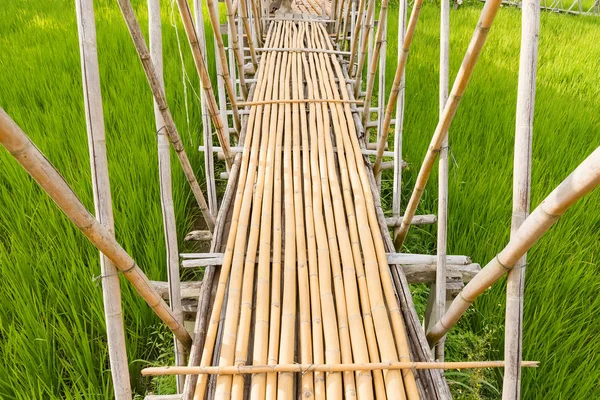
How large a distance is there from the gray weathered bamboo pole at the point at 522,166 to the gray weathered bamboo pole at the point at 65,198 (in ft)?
2.55

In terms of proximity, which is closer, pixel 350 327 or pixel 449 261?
pixel 350 327

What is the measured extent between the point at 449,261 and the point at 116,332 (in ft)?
3.30

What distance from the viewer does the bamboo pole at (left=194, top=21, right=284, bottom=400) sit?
1110mm

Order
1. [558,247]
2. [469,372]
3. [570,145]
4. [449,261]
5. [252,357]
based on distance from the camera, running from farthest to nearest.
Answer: [570,145], [558,247], [469,372], [449,261], [252,357]

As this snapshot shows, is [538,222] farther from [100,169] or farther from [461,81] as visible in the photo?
[100,169]

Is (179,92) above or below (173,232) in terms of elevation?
above

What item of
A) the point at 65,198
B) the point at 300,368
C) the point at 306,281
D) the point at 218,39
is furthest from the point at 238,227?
the point at 218,39

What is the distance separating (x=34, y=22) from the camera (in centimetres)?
383

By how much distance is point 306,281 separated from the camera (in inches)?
52.2

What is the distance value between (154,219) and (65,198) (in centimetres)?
103

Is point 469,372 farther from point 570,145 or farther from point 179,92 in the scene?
point 179,92

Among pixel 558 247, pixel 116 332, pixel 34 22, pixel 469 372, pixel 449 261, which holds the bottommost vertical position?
pixel 469 372

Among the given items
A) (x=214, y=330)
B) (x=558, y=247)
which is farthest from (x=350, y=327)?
(x=558, y=247)

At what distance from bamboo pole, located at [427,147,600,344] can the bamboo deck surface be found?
23cm
